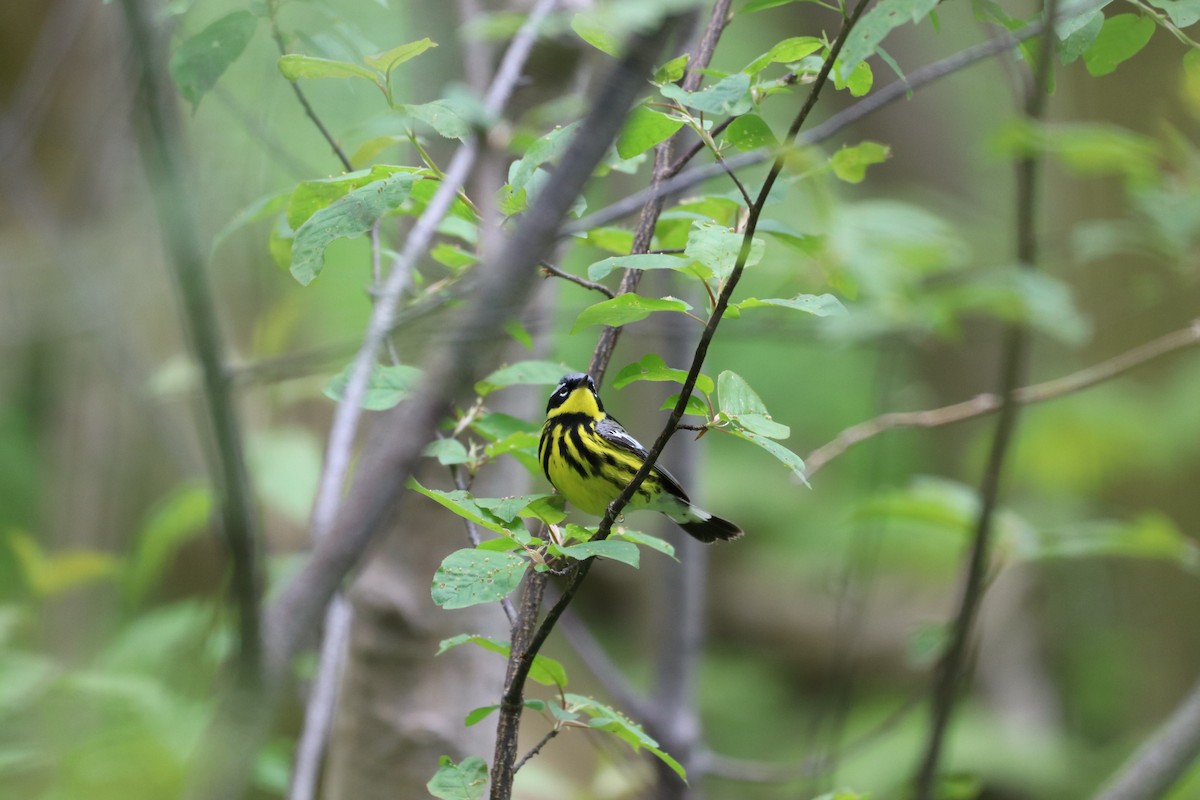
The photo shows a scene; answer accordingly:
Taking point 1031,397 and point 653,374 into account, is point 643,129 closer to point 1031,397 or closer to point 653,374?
point 653,374

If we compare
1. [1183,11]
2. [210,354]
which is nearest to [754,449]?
[1183,11]

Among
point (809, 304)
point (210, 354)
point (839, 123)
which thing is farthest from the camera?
point (839, 123)

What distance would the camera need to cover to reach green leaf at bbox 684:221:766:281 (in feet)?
3.28

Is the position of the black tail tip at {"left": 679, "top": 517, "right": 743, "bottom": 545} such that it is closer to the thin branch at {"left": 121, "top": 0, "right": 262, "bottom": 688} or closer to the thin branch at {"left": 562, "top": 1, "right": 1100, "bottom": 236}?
the thin branch at {"left": 562, "top": 1, "right": 1100, "bottom": 236}

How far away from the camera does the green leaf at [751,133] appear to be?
41.2 inches

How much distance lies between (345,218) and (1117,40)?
971 mm

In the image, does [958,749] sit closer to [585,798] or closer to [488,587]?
[585,798]

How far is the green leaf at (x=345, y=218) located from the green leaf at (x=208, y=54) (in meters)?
0.26

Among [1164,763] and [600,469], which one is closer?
[1164,763]

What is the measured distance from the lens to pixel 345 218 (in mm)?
1099

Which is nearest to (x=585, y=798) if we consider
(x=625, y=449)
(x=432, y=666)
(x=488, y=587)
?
(x=432, y=666)

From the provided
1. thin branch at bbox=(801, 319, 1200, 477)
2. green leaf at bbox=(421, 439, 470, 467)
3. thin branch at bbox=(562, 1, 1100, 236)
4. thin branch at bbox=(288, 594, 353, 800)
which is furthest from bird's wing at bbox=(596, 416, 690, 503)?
green leaf at bbox=(421, 439, 470, 467)

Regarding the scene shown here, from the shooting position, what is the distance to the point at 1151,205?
256 cm

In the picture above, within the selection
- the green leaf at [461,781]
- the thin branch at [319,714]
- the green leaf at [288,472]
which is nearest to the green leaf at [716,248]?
the green leaf at [461,781]
